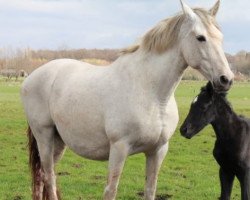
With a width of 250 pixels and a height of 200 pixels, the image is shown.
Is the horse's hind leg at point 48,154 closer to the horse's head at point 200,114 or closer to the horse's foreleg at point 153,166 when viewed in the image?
the horse's foreleg at point 153,166

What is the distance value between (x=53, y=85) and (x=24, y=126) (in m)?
11.4

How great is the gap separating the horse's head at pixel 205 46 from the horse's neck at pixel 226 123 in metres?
1.34

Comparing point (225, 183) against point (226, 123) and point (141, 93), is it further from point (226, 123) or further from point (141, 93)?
point (141, 93)

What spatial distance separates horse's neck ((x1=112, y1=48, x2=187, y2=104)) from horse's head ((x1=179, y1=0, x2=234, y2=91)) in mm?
154

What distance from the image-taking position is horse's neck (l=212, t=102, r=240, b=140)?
16.5 feet

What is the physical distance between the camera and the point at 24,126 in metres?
16.0

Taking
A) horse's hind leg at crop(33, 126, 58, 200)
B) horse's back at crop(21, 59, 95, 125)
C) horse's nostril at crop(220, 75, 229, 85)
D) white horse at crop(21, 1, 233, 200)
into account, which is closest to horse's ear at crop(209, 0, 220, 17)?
white horse at crop(21, 1, 233, 200)

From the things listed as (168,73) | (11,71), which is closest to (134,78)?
(168,73)

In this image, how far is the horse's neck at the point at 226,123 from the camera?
16.5 ft

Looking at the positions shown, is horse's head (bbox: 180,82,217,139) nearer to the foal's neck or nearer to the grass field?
the foal's neck

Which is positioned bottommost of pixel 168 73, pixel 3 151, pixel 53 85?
pixel 3 151

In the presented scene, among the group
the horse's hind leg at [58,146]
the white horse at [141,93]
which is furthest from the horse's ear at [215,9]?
the horse's hind leg at [58,146]

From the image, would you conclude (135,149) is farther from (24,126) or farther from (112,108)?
(24,126)

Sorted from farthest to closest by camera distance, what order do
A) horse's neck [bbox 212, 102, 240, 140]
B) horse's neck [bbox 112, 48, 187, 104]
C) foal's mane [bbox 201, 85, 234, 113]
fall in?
horse's neck [bbox 212, 102, 240, 140], foal's mane [bbox 201, 85, 234, 113], horse's neck [bbox 112, 48, 187, 104]
